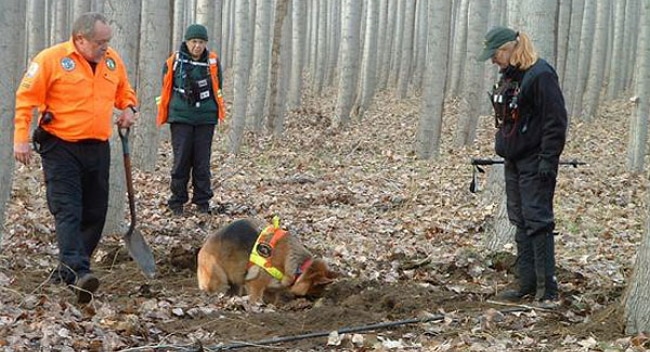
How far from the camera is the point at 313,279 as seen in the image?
648 centimetres

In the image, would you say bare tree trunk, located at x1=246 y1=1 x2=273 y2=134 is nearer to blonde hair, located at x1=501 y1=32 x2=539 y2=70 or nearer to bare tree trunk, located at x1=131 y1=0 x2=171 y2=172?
bare tree trunk, located at x1=131 y1=0 x2=171 y2=172

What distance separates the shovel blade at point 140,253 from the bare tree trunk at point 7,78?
1.14m

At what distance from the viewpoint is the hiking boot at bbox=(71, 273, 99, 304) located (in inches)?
227

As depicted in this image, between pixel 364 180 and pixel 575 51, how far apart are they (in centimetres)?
981

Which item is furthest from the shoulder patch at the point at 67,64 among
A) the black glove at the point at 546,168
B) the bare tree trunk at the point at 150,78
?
the bare tree trunk at the point at 150,78

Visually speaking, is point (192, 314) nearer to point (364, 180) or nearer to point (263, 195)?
point (263, 195)

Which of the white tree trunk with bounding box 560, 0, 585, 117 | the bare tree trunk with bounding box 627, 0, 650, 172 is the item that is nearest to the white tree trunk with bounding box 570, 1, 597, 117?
the white tree trunk with bounding box 560, 0, 585, 117

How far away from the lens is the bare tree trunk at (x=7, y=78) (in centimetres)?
569

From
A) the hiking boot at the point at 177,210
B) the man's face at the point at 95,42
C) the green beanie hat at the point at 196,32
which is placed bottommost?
the hiking boot at the point at 177,210

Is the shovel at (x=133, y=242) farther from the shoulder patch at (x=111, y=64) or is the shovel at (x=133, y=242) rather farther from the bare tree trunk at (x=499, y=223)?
the bare tree trunk at (x=499, y=223)

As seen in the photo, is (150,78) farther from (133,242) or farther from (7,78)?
(7,78)

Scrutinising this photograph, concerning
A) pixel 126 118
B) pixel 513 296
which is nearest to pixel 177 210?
pixel 126 118

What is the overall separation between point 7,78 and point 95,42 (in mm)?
682

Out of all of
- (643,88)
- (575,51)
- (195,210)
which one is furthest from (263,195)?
(575,51)
